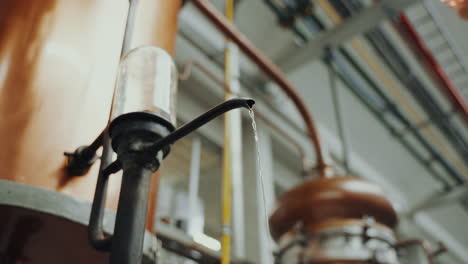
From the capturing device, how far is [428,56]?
8.40 ft

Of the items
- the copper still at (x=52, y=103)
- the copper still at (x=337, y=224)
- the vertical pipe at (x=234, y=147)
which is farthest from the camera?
the vertical pipe at (x=234, y=147)

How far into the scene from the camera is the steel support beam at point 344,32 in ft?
7.88

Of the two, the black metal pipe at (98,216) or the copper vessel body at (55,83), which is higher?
the copper vessel body at (55,83)

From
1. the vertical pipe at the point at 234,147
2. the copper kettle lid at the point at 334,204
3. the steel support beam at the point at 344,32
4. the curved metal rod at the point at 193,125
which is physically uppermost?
the steel support beam at the point at 344,32

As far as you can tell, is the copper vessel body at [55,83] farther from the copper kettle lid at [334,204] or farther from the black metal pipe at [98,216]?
the copper kettle lid at [334,204]

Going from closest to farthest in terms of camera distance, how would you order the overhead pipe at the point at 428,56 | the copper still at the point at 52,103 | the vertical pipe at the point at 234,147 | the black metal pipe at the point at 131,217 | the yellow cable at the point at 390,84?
the black metal pipe at the point at 131,217 < the copper still at the point at 52,103 < the vertical pipe at the point at 234,147 < the overhead pipe at the point at 428,56 < the yellow cable at the point at 390,84

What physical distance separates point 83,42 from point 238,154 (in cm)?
119

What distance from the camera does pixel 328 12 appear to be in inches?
110

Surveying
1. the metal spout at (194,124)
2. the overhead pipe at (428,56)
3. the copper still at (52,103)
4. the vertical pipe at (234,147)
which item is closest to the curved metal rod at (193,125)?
the metal spout at (194,124)

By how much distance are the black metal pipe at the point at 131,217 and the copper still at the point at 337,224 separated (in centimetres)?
89

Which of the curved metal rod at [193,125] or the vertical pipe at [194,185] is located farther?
the vertical pipe at [194,185]

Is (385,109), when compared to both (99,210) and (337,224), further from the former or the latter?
(99,210)

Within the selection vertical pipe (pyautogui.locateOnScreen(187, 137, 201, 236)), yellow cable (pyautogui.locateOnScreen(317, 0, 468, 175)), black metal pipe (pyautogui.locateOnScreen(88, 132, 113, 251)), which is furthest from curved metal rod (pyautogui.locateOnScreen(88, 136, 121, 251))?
yellow cable (pyautogui.locateOnScreen(317, 0, 468, 175))

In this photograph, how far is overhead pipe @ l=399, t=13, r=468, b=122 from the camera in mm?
2504
